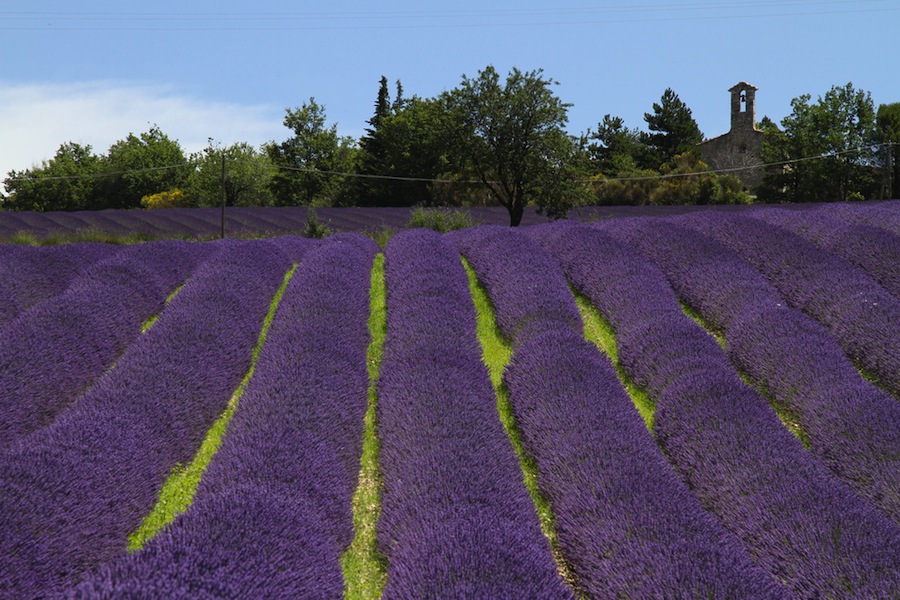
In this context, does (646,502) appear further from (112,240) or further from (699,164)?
(699,164)

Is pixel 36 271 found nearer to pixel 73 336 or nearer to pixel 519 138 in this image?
pixel 73 336

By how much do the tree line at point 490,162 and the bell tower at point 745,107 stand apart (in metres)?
3.50

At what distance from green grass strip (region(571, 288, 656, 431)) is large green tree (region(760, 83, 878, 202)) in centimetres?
3771

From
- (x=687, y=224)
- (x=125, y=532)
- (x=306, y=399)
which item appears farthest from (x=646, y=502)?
Result: (x=687, y=224)

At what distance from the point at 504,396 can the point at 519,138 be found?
18824 millimetres

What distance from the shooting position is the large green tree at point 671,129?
63000 mm

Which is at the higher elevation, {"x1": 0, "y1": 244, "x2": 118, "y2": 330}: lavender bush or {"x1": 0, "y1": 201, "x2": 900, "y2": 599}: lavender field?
{"x1": 0, "y1": 244, "x2": 118, "y2": 330}: lavender bush

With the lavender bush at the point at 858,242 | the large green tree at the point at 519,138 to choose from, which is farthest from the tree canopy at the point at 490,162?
the lavender bush at the point at 858,242

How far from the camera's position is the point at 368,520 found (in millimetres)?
5848

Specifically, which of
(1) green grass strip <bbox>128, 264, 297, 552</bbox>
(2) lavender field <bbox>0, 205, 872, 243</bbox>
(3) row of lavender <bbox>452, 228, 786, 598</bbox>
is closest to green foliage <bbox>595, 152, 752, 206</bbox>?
(2) lavender field <bbox>0, 205, 872, 243</bbox>

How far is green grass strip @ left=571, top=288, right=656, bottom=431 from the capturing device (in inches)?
296

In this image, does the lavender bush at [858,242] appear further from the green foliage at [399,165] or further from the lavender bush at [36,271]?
the green foliage at [399,165]

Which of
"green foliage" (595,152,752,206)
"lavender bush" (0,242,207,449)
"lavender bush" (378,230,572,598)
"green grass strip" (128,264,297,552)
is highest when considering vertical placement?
"lavender bush" (0,242,207,449)

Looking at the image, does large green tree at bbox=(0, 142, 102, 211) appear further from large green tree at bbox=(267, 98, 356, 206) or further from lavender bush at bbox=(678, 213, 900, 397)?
lavender bush at bbox=(678, 213, 900, 397)
